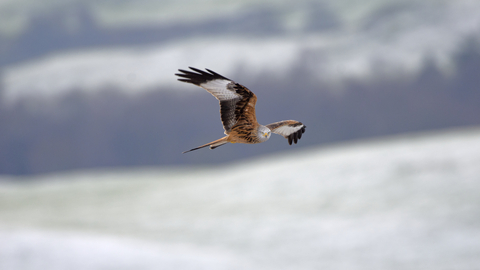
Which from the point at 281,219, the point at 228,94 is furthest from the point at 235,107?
the point at 281,219

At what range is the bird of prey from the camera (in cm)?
152

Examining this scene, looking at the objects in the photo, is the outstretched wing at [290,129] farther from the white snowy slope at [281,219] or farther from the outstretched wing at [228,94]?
the white snowy slope at [281,219]

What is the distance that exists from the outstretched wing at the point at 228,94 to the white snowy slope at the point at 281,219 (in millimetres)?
31384

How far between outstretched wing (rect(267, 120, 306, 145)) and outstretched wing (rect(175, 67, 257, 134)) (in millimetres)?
117

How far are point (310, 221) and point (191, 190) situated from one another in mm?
24222

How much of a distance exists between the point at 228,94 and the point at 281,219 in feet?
168

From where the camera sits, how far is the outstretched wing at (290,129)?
5.57ft

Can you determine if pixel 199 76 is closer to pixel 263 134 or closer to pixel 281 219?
pixel 263 134

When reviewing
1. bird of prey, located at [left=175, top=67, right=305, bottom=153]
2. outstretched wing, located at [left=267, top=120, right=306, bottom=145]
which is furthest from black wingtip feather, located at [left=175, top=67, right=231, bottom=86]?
outstretched wing, located at [left=267, top=120, right=306, bottom=145]

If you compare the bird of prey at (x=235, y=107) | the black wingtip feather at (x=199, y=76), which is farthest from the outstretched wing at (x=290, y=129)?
the black wingtip feather at (x=199, y=76)

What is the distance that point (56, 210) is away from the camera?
67250 mm

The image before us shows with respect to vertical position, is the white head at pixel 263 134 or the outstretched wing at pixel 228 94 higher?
the outstretched wing at pixel 228 94

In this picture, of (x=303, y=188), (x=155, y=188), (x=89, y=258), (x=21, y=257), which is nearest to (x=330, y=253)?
(x=303, y=188)

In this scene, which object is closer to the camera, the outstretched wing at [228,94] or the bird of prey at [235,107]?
the bird of prey at [235,107]
